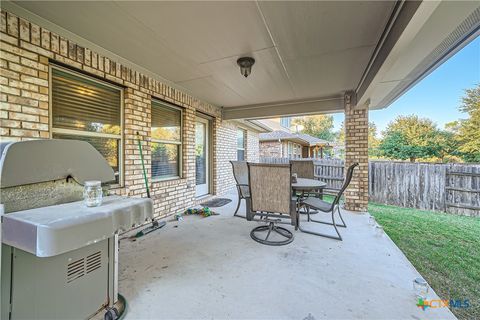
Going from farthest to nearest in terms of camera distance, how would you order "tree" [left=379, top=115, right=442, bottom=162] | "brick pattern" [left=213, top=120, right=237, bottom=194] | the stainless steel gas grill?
"tree" [left=379, top=115, right=442, bottom=162], "brick pattern" [left=213, top=120, right=237, bottom=194], the stainless steel gas grill

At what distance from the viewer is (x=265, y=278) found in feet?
6.66

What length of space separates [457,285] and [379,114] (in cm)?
2320

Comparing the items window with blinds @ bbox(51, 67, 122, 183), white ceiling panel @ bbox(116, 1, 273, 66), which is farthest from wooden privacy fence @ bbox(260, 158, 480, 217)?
window with blinds @ bbox(51, 67, 122, 183)

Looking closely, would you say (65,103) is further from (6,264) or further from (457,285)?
(457,285)

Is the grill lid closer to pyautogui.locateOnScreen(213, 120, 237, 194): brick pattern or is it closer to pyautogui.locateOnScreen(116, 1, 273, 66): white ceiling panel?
pyautogui.locateOnScreen(116, 1, 273, 66): white ceiling panel

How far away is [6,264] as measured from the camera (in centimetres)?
109

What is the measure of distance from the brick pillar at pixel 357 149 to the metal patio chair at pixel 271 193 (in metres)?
2.32

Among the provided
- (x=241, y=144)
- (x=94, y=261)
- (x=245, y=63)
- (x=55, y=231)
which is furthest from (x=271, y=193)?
(x=241, y=144)

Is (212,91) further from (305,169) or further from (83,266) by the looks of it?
(83,266)

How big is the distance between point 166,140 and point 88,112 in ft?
4.85

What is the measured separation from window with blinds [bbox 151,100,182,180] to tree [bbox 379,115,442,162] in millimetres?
16928

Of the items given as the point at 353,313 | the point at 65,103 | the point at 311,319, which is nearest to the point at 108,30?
the point at 65,103

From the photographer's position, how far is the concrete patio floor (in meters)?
1.61

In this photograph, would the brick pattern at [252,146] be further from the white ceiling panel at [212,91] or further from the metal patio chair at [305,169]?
the metal patio chair at [305,169]
